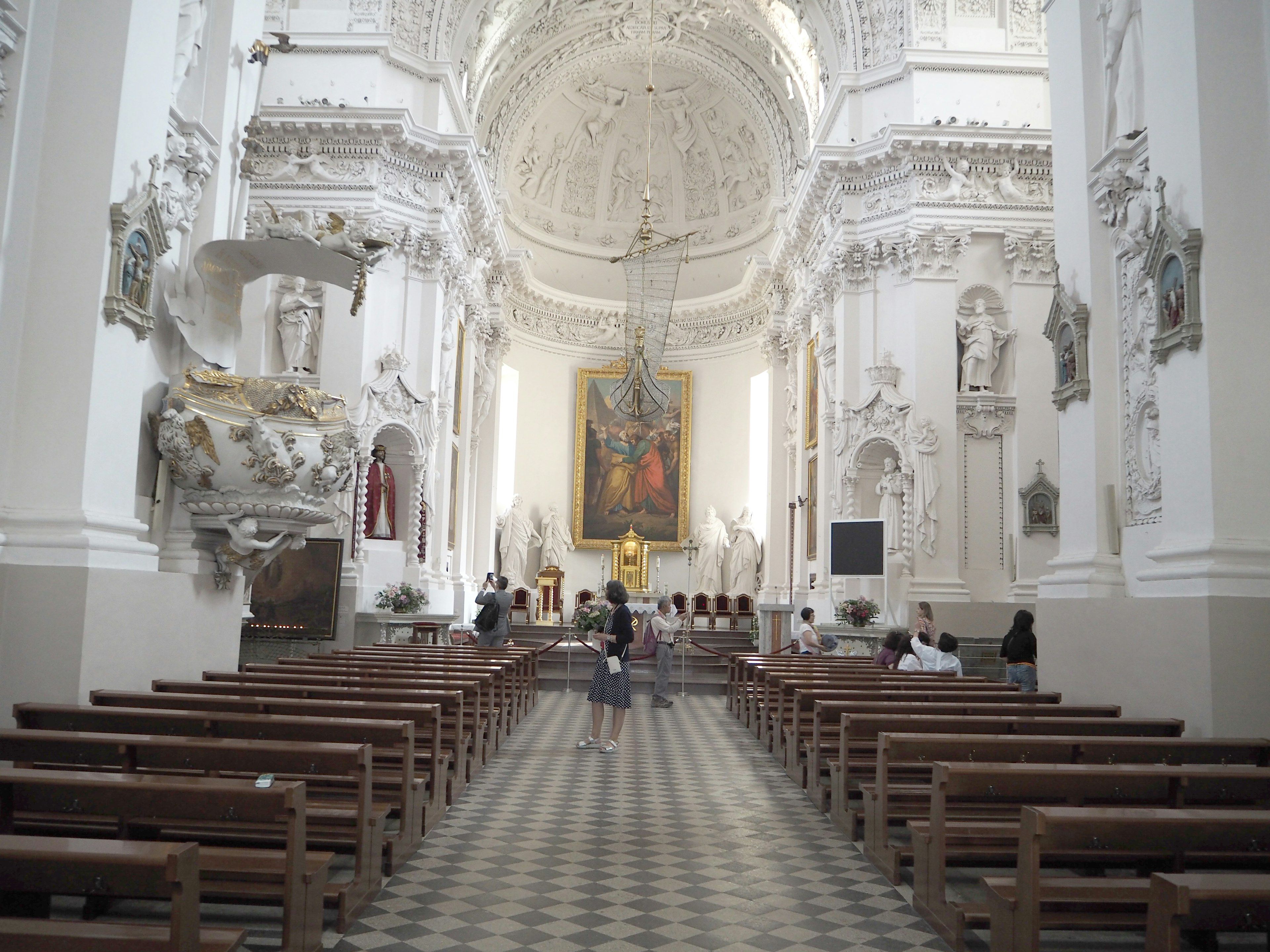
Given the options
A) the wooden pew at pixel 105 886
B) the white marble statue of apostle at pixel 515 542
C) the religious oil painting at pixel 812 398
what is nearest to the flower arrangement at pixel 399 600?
the religious oil painting at pixel 812 398

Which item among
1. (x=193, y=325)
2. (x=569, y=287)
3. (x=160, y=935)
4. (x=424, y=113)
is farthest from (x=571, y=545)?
(x=160, y=935)

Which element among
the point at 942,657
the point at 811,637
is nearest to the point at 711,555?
the point at 811,637

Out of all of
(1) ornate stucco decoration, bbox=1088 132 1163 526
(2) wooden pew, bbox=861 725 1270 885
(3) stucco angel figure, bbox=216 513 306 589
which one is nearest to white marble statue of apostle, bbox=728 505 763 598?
(1) ornate stucco decoration, bbox=1088 132 1163 526

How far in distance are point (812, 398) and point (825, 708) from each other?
13.4m

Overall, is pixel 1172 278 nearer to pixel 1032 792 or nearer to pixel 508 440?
pixel 1032 792

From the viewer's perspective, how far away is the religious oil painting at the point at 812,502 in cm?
1791

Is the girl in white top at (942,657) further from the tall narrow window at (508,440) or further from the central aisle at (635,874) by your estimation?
the tall narrow window at (508,440)

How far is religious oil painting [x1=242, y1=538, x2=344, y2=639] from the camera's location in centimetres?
1298

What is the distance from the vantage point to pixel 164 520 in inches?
279

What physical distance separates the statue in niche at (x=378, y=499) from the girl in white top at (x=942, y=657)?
886 centimetres

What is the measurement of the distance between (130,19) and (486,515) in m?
16.6

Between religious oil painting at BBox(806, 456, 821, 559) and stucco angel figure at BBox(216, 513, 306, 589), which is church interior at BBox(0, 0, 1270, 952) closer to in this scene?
stucco angel figure at BBox(216, 513, 306, 589)

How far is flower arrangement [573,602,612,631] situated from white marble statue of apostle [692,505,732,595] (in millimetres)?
8094

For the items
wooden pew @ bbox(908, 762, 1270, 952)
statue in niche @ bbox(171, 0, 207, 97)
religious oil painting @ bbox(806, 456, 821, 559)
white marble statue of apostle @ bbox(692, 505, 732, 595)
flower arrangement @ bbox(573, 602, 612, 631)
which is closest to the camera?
wooden pew @ bbox(908, 762, 1270, 952)
